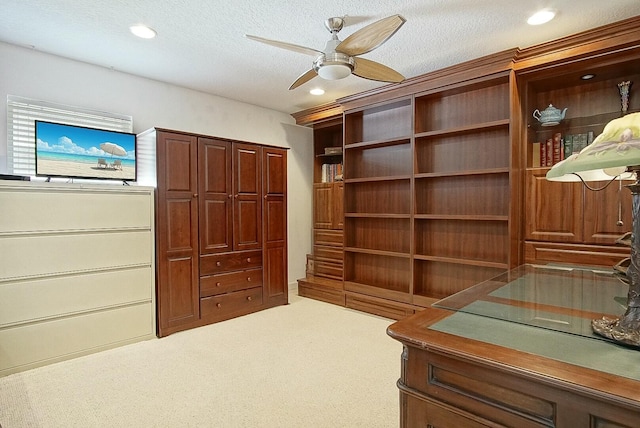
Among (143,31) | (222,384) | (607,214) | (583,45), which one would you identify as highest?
(143,31)

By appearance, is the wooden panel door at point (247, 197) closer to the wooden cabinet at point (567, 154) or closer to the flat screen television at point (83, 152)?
the flat screen television at point (83, 152)

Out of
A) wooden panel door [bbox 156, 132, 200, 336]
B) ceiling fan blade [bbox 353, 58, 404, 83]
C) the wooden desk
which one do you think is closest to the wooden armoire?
wooden panel door [bbox 156, 132, 200, 336]

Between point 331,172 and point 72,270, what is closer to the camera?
point 72,270

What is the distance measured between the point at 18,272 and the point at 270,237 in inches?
90.4

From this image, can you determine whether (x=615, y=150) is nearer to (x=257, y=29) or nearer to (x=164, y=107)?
(x=257, y=29)

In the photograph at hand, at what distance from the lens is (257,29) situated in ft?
8.44

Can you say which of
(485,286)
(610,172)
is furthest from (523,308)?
(610,172)

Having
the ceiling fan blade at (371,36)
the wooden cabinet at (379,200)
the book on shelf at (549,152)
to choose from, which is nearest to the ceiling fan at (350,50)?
the ceiling fan blade at (371,36)

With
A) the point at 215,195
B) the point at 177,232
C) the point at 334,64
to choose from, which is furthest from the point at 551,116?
the point at 177,232

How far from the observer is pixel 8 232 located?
2.47 meters

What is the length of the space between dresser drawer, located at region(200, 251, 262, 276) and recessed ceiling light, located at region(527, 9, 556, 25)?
3316 mm

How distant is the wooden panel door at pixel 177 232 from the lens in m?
3.21

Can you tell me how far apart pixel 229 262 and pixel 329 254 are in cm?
157

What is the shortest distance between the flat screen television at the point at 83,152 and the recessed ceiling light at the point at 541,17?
3536 millimetres
